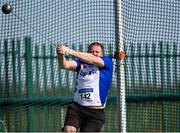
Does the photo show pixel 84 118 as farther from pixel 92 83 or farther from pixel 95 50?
pixel 95 50

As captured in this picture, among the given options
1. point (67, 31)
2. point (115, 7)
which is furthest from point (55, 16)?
point (115, 7)

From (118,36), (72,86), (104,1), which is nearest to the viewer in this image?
(118,36)

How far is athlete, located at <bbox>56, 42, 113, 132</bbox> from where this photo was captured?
7543 millimetres

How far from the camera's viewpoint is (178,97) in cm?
1046

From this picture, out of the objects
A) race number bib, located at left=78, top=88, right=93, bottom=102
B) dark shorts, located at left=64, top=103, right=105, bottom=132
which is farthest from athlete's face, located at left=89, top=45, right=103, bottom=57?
dark shorts, located at left=64, top=103, right=105, bottom=132

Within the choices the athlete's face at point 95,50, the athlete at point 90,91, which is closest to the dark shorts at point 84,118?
the athlete at point 90,91

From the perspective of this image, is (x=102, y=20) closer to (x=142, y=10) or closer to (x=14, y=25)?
(x=142, y=10)

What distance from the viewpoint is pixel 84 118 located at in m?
7.61

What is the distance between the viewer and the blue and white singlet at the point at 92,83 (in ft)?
24.9

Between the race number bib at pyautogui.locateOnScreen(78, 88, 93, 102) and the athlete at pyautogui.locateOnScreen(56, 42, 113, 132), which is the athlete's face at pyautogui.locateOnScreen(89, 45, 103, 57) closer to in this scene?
the athlete at pyautogui.locateOnScreen(56, 42, 113, 132)

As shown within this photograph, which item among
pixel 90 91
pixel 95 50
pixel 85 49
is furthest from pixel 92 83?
pixel 85 49

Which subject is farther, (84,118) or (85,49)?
(85,49)

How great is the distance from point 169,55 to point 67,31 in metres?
1.63

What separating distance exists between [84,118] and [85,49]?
10.1 feet
